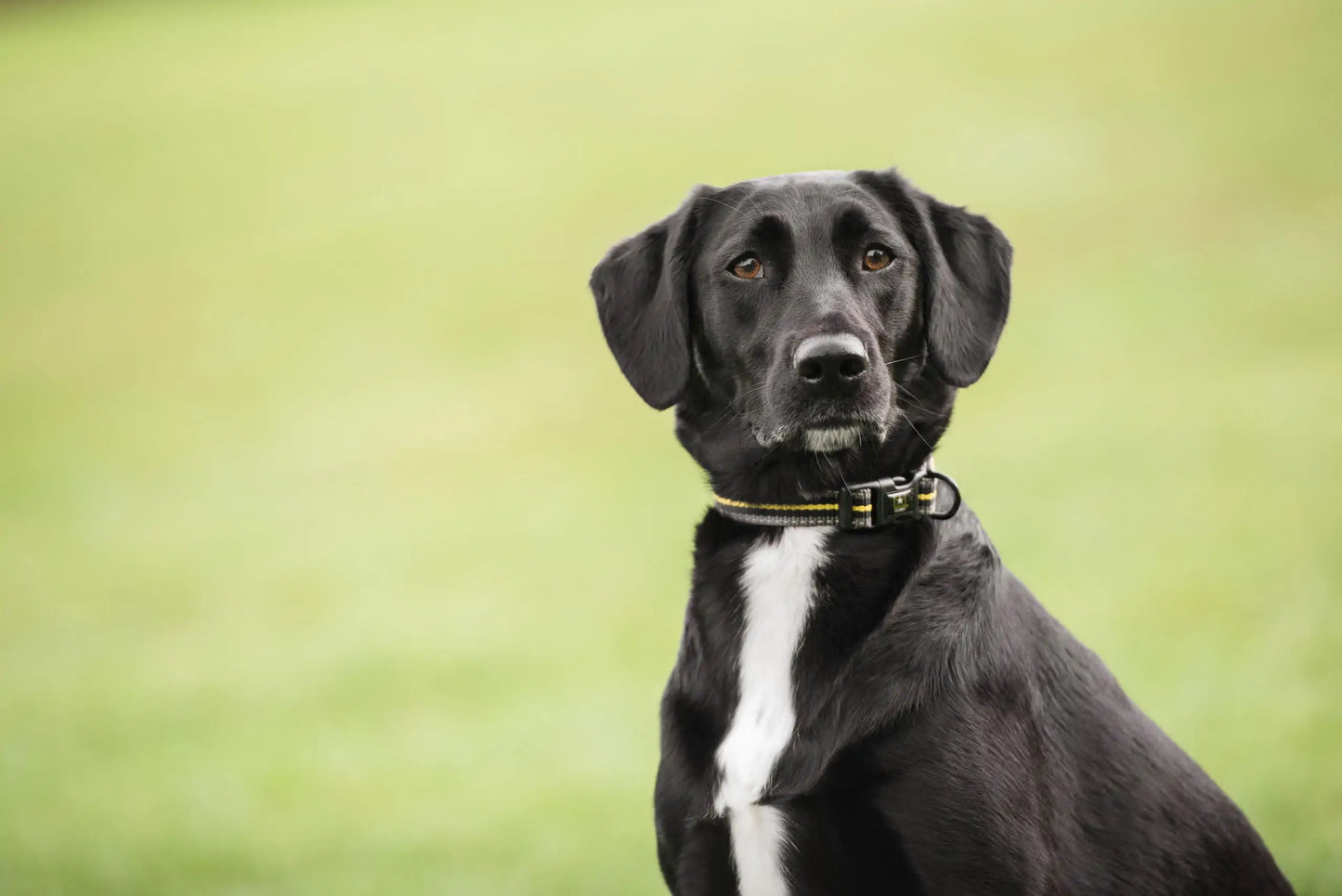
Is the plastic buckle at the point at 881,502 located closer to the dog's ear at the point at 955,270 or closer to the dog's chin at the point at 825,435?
the dog's chin at the point at 825,435

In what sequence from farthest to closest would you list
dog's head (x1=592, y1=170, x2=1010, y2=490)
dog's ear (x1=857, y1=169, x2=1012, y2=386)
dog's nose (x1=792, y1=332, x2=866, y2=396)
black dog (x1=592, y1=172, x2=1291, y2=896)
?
dog's ear (x1=857, y1=169, x2=1012, y2=386) < dog's head (x1=592, y1=170, x2=1010, y2=490) < dog's nose (x1=792, y1=332, x2=866, y2=396) < black dog (x1=592, y1=172, x2=1291, y2=896)

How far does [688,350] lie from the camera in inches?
122

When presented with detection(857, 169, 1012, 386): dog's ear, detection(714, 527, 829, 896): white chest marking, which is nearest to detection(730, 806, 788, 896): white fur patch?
detection(714, 527, 829, 896): white chest marking

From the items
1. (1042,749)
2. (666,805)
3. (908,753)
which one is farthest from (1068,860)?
(666,805)

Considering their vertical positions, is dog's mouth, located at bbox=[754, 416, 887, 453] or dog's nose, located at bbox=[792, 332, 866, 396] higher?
dog's nose, located at bbox=[792, 332, 866, 396]

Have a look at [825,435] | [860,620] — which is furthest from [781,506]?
[860,620]

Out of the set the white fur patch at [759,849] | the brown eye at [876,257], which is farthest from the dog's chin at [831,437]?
the white fur patch at [759,849]

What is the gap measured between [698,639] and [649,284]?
0.82 meters

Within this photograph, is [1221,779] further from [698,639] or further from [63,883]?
[63,883]

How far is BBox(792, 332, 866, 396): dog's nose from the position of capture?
2.81m

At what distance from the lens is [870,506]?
2.84 m

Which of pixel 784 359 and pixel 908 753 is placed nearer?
pixel 908 753

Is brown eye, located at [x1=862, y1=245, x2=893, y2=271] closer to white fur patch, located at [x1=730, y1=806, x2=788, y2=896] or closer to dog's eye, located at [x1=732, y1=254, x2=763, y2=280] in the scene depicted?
dog's eye, located at [x1=732, y1=254, x2=763, y2=280]

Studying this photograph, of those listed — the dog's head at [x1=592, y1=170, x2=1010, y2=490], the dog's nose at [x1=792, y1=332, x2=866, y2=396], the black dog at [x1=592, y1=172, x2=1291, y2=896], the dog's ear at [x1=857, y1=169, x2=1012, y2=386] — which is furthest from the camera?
the dog's ear at [x1=857, y1=169, x2=1012, y2=386]
